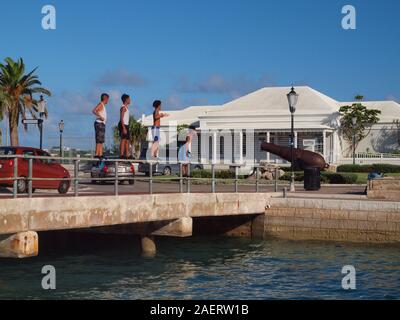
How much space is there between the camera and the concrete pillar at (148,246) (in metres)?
21.2

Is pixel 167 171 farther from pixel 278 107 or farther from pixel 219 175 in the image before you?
pixel 278 107

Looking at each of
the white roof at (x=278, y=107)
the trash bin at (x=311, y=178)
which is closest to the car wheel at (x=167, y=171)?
the white roof at (x=278, y=107)

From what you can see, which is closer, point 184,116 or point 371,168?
point 371,168

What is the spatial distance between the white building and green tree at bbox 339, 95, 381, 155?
1.72 ft

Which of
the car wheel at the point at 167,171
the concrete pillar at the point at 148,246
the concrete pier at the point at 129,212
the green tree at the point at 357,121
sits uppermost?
the green tree at the point at 357,121

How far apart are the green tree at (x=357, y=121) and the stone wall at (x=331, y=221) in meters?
34.9

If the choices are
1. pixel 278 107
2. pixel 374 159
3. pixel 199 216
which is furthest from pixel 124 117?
pixel 278 107

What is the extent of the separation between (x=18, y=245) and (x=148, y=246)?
7.25 m

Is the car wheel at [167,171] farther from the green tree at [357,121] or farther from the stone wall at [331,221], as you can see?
the stone wall at [331,221]

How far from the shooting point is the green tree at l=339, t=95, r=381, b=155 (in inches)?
2310

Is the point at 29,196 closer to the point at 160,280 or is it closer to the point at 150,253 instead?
the point at 160,280

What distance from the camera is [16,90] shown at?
53406 mm

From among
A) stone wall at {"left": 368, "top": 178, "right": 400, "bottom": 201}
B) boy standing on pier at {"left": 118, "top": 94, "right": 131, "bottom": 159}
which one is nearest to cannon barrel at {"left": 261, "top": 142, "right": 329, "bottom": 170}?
stone wall at {"left": 368, "top": 178, "right": 400, "bottom": 201}

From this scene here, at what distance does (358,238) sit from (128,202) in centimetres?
887
